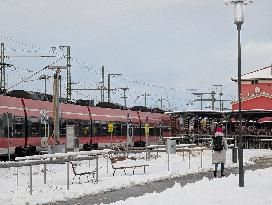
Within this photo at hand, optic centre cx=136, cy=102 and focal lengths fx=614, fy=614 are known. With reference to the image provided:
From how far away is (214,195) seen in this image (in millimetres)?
13836

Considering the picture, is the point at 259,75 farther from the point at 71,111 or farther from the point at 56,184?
the point at 56,184

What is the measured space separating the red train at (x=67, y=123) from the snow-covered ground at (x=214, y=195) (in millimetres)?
12771

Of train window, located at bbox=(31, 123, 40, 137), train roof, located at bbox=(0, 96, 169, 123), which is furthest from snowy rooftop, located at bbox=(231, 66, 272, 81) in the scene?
train window, located at bbox=(31, 123, 40, 137)

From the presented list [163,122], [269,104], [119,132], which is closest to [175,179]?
[119,132]

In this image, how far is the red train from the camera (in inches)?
1179

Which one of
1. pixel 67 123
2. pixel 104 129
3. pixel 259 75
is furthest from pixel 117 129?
pixel 259 75

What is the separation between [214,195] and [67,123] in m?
24.2

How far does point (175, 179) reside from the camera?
2061cm

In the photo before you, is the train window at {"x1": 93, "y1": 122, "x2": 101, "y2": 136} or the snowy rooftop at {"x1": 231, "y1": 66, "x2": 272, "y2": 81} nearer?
the train window at {"x1": 93, "y1": 122, "x2": 101, "y2": 136}

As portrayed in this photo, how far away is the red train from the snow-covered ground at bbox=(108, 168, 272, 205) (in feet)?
41.9

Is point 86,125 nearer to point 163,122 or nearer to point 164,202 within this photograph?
point 163,122

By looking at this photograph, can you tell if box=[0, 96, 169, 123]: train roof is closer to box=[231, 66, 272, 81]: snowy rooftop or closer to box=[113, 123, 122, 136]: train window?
box=[113, 123, 122, 136]: train window

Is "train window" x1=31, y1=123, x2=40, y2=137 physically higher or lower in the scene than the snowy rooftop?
lower

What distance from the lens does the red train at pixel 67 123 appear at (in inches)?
1179
